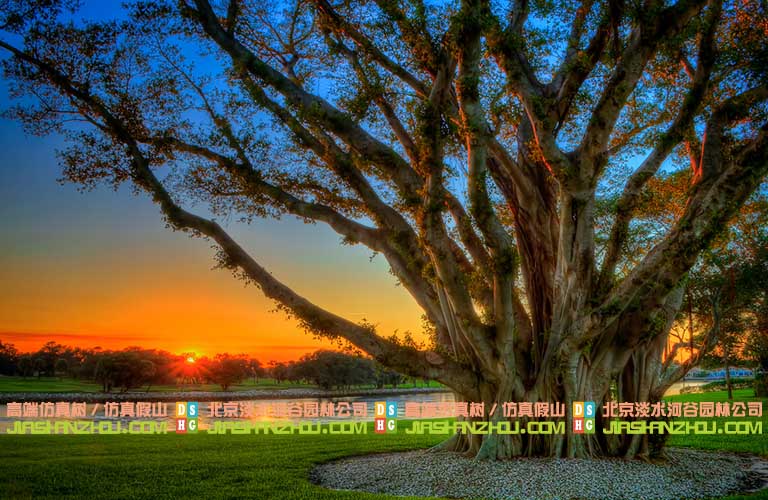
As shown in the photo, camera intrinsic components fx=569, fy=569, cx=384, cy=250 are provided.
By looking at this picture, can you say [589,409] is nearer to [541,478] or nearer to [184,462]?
[541,478]

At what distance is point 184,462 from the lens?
10.3 metres

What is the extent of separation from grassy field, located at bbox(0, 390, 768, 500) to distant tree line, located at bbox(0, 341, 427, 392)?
3983cm

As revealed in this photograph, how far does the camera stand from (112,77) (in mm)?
12430

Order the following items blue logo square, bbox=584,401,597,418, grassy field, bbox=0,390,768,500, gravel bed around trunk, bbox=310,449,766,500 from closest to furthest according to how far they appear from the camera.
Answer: grassy field, bbox=0,390,768,500 < gravel bed around trunk, bbox=310,449,766,500 < blue logo square, bbox=584,401,597,418

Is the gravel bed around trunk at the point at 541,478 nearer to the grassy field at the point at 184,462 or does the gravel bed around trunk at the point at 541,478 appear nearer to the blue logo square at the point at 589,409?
the blue logo square at the point at 589,409

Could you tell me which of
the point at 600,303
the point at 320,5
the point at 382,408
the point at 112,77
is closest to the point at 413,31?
the point at 320,5

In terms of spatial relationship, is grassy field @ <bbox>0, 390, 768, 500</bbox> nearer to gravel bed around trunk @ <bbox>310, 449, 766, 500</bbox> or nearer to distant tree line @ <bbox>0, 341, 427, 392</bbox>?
gravel bed around trunk @ <bbox>310, 449, 766, 500</bbox>

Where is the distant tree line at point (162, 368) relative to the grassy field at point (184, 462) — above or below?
below

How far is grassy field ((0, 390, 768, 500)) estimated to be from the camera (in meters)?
7.55

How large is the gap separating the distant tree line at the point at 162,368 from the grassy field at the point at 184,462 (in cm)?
3983

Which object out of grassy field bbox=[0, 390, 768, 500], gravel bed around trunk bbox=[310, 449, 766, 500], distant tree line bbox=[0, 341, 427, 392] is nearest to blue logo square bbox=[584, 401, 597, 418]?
gravel bed around trunk bbox=[310, 449, 766, 500]

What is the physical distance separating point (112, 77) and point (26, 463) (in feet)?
26.0

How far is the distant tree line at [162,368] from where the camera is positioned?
62.7 metres

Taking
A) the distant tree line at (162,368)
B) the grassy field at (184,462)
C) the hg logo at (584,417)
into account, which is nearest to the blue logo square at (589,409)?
the hg logo at (584,417)
